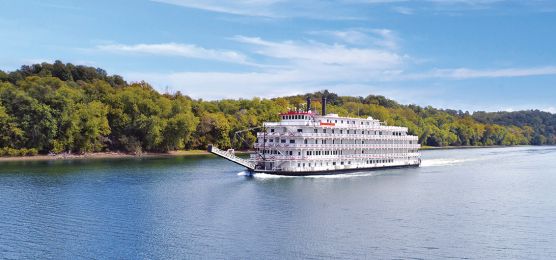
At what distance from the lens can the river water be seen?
1442 inches

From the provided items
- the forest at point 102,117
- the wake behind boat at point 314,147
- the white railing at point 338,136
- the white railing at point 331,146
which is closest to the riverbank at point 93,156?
the forest at point 102,117

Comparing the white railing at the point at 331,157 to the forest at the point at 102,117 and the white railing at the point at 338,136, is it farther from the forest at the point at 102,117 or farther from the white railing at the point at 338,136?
the forest at the point at 102,117

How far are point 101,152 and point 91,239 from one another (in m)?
86.6

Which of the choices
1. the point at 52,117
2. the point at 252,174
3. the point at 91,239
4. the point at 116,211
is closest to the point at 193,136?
the point at 52,117

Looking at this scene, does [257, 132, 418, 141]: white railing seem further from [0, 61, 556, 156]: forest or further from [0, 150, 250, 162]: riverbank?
[0, 150, 250, 162]: riverbank

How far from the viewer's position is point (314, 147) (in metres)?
76.4

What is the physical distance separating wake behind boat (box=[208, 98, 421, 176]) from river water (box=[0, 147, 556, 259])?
8.63ft

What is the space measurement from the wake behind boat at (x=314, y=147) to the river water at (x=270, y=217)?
2.63 metres

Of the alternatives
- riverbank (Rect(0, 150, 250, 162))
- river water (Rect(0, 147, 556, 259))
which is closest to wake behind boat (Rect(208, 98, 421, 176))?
river water (Rect(0, 147, 556, 259))

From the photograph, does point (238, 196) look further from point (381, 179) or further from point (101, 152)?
point (101, 152)

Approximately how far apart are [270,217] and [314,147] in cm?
3095

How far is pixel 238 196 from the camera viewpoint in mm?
57438

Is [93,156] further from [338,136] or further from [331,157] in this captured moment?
[338,136]

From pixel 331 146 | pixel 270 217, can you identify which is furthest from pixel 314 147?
pixel 270 217
